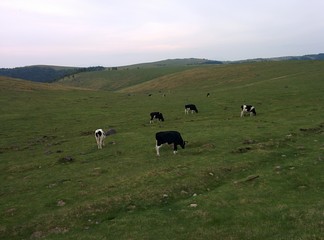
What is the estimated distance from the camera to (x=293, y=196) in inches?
712

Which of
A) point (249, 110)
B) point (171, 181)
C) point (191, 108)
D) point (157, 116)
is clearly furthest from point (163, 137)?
Answer: point (191, 108)

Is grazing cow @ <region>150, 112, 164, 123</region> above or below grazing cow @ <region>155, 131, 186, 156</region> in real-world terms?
below

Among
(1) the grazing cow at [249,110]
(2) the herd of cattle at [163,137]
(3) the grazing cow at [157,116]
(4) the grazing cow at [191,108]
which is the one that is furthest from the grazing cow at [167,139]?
(4) the grazing cow at [191,108]

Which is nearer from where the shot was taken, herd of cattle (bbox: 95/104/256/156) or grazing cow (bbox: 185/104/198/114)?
herd of cattle (bbox: 95/104/256/156)

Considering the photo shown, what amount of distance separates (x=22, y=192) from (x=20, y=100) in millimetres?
60916

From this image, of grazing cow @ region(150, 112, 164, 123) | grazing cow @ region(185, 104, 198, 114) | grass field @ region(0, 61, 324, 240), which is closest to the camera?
grass field @ region(0, 61, 324, 240)

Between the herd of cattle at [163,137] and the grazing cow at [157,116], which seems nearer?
the herd of cattle at [163,137]

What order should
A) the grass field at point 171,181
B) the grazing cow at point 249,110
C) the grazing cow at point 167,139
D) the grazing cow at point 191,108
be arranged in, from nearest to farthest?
the grass field at point 171,181 → the grazing cow at point 167,139 → the grazing cow at point 249,110 → the grazing cow at point 191,108

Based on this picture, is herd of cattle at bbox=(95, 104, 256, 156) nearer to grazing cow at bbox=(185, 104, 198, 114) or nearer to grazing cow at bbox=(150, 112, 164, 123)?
grazing cow at bbox=(150, 112, 164, 123)

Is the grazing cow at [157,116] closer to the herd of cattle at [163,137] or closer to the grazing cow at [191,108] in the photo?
the herd of cattle at [163,137]

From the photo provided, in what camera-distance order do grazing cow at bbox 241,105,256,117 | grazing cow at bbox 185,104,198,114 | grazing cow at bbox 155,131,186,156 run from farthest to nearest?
grazing cow at bbox 185,104,198,114 → grazing cow at bbox 241,105,256,117 → grazing cow at bbox 155,131,186,156

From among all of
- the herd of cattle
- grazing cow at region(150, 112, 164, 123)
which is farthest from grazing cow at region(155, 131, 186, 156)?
grazing cow at region(150, 112, 164, 123)

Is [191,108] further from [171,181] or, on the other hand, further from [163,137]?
[171,181]

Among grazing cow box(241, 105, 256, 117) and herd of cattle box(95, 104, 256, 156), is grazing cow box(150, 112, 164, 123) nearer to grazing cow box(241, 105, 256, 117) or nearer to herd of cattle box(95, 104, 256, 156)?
herd of cattle box(95, 104, 256, 156)
